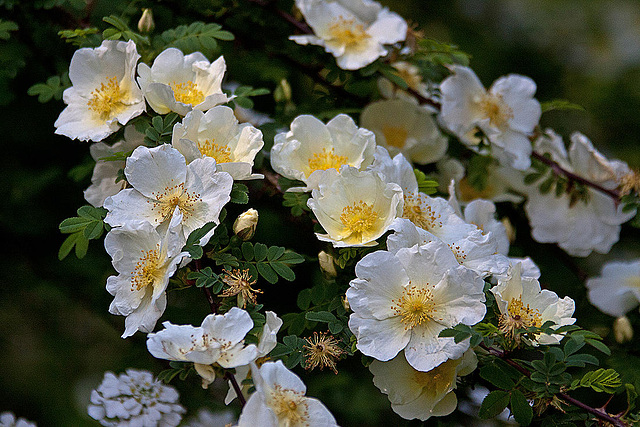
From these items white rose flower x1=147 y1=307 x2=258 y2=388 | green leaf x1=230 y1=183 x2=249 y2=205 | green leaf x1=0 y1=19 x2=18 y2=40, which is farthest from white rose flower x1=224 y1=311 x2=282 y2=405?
green leaf x1=0 y1=19 x2=18 y2=40

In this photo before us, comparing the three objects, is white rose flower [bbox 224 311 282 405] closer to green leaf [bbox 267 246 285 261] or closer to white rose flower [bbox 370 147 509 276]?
green leaf [bbox 267 246 285 261]

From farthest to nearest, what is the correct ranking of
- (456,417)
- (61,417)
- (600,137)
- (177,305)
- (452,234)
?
(600,137), (61,417), (177,305), (456,417), (452,234)

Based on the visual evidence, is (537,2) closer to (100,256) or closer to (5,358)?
(100,256)

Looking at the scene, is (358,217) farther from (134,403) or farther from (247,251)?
(134,403)

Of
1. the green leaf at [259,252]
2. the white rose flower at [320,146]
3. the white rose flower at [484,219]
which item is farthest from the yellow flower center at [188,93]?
the white rose flower at [484,219]

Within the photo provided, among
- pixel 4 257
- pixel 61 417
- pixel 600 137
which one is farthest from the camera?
pixel 600 137

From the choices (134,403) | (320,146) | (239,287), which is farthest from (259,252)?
(134,403)

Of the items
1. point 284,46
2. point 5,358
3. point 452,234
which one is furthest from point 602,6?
point 5,358
